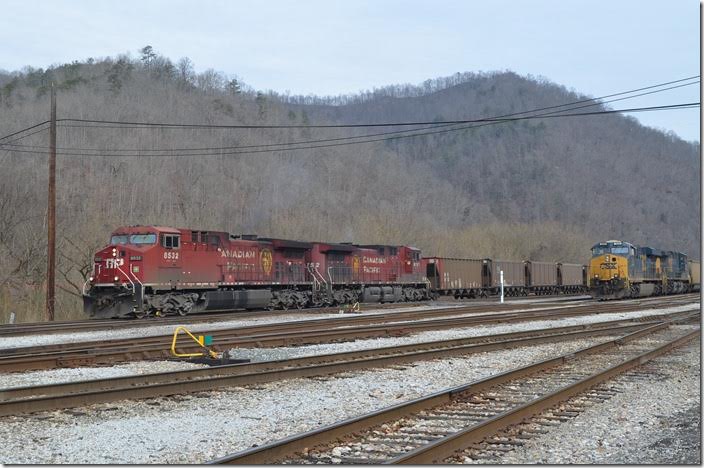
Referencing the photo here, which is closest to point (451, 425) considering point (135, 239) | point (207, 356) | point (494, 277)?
point (207, 356)

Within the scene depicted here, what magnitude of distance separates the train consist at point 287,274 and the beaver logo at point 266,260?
1.6 inches

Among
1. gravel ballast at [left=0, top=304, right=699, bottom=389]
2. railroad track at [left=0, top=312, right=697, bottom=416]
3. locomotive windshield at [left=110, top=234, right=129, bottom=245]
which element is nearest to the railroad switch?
gravel ballast at [left=0, top=304, right=699, bottom=389]

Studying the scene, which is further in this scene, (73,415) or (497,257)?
(497,257)

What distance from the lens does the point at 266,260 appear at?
3012cm

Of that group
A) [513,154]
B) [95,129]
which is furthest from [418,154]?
[95,129]

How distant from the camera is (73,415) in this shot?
8.20 meters

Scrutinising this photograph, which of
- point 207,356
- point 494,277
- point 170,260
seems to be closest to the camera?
point 207,356

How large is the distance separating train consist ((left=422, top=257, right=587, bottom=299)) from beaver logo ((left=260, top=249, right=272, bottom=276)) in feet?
48.7

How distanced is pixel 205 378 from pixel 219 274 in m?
16.8

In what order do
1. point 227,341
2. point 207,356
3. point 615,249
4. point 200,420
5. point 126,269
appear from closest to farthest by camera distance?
1. point 200,420
2. point 207,356
3. point 227,341
4. point 126,269
5. point 615,249

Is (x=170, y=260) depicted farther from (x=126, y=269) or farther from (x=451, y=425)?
(x=451, y=425)

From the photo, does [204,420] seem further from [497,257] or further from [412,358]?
[497,257]

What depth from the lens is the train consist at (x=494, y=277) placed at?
44531mm

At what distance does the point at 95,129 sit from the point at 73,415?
9343 centimetres
